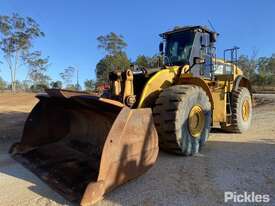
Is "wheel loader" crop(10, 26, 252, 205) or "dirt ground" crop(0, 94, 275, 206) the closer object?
"dirt ground" crop(0, 94, 275, 206)

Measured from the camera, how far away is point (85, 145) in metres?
5.29

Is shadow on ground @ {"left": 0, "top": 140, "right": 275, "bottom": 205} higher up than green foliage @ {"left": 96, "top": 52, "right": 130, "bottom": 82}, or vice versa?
green foliage @ {"left": 96, "top": 52, "right": 130, "bottom": 82}

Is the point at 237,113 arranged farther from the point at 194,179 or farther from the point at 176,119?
the point at 194,179

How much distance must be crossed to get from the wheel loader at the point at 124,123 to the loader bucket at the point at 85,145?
0.01 metres

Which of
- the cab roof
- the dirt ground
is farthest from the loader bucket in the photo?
the cab roof

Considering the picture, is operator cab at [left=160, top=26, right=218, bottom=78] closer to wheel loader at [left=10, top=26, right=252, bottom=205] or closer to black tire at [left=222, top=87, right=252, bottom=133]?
wheel loader at [left=10, top=26, right=252, bottom=205]

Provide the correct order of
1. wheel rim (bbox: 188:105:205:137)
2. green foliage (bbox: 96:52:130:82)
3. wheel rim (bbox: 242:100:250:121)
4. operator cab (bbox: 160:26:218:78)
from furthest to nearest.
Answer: green foliage (bbox: 96:52:130:82)
wheel rim (bbox: 242:100:250:121)
operator cab (bbox: 160:26:218:78)
wheel rim (bbox: 188:105:205:137)

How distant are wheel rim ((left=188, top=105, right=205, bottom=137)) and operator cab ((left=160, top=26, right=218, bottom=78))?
118 centimetres

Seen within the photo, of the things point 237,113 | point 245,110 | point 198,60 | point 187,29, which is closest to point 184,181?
point 198,60

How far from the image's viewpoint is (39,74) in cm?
4806

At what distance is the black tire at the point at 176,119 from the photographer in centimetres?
504

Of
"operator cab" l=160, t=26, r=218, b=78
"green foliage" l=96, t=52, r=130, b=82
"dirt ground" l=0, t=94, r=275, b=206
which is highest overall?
"green foliage" l=96, t=52, r=130, b=82

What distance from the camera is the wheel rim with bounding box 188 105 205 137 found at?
18.2ft

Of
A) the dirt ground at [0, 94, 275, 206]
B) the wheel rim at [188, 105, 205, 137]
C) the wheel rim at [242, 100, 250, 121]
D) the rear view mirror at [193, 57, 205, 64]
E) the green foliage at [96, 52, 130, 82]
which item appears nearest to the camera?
the dirt ground at [0, 94, 275, 206]
